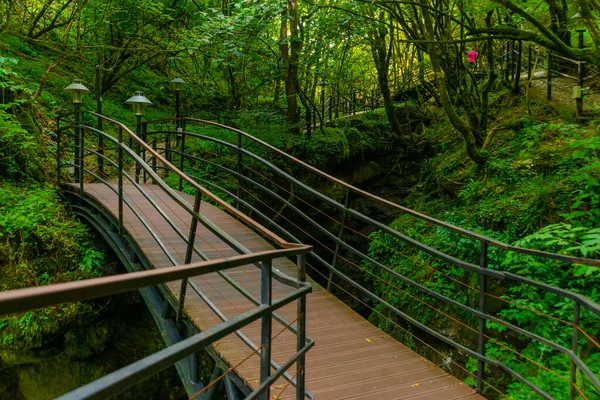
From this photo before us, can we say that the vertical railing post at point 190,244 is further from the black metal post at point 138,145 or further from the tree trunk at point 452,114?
the tree trunk at point 452,114

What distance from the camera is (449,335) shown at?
4973mm

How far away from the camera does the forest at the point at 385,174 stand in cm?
422

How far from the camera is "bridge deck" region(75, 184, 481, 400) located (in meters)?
2.97

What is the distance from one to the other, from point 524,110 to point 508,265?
5.04 metres

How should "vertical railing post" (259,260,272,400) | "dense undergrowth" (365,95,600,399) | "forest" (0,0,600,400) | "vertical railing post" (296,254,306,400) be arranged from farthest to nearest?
1. "forest" (0,0,600,400)
2. "dense undergrowth" (365,95,600,399)
3. "vertical railing post" (296,254,306,400)
4. "vertical railing post" (259,260,272,400)

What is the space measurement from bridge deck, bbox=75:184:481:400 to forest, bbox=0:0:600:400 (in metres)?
0.29

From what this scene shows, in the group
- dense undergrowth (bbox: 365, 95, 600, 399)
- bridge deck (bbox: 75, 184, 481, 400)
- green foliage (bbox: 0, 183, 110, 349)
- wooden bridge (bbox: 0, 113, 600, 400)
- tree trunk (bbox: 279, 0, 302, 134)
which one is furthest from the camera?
tree trunk (bbox: 279, 0, 302, 134)

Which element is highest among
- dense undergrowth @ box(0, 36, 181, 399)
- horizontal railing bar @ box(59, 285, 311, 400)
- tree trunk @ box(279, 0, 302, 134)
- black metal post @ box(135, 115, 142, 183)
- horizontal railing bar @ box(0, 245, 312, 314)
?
tree trunk @ box(279, 0, 302, 134)

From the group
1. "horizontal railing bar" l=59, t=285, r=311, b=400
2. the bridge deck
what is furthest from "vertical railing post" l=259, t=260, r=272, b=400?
"horizontal railing bar" l=59, t=285, r=311, b=400

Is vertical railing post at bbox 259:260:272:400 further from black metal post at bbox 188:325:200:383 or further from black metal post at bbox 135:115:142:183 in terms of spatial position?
black metal post at bbox 135:115:142:183

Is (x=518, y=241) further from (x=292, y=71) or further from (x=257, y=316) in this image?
(x=292, y=71)

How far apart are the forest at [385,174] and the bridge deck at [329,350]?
0.96ft

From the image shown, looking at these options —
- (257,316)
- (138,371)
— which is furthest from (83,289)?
(257,316)

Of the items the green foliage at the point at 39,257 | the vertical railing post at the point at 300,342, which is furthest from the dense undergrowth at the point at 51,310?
the vertical railing post at the point at 300,342
